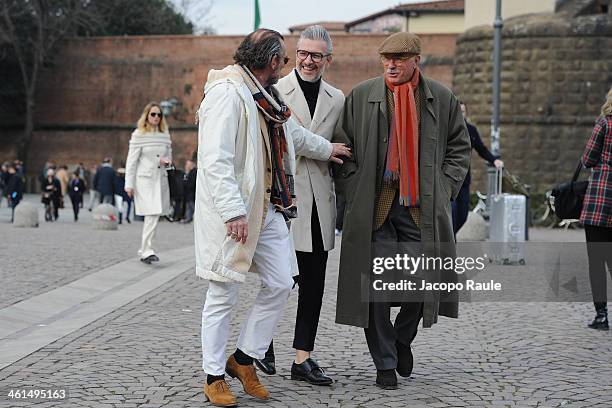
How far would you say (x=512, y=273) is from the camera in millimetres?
12008

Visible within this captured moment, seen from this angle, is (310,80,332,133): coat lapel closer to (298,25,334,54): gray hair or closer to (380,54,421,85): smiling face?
(298,25,334,54): gray hair

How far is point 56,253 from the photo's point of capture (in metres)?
13.5

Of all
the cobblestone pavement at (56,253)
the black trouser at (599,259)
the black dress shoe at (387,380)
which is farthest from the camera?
the cobblestone pavement at (56,253)

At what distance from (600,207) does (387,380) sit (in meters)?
3.00

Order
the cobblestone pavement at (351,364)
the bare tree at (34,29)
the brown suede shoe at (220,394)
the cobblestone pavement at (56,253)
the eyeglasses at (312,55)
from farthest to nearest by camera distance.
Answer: the bare tree at (34,29)
the cobblestone pavement at (56,253)
the eyeglasses at (312,55)
the cobblestone pavement at (351,364)
the brown suede shoe at (220,394)

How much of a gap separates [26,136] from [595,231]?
144ft

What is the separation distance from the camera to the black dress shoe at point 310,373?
18.7 ft

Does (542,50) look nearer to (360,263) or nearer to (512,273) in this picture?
(512,273)

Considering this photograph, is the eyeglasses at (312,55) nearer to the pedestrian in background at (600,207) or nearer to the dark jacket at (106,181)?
the pedestrian in background at (600,207)

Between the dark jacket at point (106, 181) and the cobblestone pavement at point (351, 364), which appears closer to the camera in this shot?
the cobblestone pavement at point (351, 364)

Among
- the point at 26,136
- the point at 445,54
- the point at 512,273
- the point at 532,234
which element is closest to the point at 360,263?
the point at 512,273

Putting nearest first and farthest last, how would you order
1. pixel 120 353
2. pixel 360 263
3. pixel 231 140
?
pixel 231 140 → pixel 360 263 → pixel 120 353

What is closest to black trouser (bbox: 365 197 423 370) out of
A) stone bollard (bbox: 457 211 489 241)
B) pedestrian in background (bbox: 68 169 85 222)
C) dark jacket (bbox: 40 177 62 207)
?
stone bollard (bbox: 457 211 489 241)

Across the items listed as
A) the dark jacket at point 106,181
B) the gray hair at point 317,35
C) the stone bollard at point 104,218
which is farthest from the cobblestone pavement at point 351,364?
the dark jacket at point 106,181
